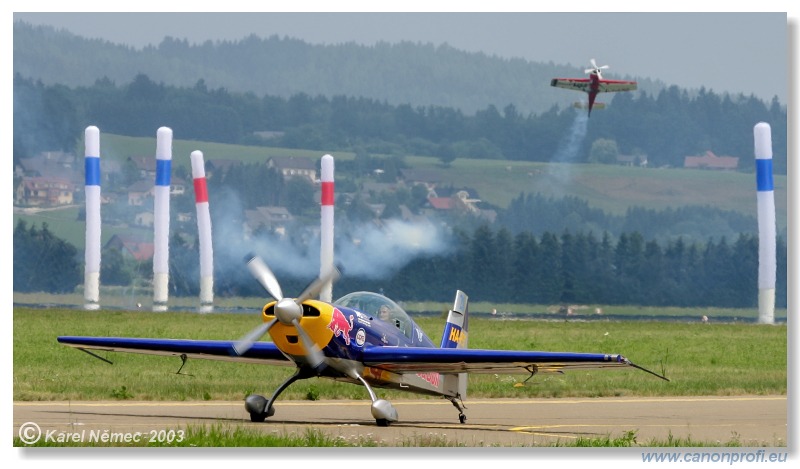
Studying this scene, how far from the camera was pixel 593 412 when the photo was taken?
24.4 m

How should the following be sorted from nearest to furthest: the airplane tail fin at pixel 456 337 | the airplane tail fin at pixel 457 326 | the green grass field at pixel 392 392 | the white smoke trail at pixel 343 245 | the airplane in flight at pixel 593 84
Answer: the airplane tail fin at pixel 456 337 < the airplane tail fin at pixel 457 326 < the green grass field at pixel 392 392 < the airplane in flight at pixel 593 84 < the white smoke trail at pixel 343 245

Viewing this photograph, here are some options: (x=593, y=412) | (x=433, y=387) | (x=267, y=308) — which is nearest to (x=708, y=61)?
(x=593, y=412)

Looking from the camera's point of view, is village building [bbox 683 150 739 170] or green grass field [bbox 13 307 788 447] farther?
village building [bbox 683 150 739 170]

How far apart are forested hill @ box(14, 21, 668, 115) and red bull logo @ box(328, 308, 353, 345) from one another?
1412cm

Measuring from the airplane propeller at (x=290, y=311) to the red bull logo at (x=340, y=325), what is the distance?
→ 37 centimetres

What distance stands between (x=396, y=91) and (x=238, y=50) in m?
16.3

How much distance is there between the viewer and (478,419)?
23.1m

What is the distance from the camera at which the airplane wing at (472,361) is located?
19531mm

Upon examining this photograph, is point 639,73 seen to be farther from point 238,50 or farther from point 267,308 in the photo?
point 267,308

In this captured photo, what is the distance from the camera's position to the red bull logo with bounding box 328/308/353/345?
66.8 feet

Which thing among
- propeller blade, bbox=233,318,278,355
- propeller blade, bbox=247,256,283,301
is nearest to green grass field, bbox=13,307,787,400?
propeller blade, bbox=233,318,278,355

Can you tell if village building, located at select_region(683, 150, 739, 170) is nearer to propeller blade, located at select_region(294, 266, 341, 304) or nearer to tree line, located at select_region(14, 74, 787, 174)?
tree line, located at select_region(14, 74, 787, 174)

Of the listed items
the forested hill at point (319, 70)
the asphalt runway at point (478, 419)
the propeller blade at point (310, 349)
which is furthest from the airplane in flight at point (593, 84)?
the propeller blade at point (310, 349)

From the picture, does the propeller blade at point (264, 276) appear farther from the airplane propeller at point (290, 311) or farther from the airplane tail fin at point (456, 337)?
the airplane tail fin at point (456, 337)
